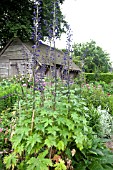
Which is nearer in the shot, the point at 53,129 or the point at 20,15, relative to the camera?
the point at 53,129

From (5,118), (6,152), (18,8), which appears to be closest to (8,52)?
(18,8)

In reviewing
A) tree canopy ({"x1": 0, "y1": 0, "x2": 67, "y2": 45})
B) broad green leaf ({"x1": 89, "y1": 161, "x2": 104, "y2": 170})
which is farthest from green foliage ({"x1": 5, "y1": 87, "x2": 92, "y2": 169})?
tree canopy ({"x1": 0, "y1": 0, "x2": 67, "y2": 45})

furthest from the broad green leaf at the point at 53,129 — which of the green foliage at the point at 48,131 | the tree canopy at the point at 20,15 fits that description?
the tree canopy at the point at 20,15

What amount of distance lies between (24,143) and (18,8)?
15000mm

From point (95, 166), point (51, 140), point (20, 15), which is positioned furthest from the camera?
point (20, 15)

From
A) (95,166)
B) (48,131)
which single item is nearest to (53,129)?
(48,131)

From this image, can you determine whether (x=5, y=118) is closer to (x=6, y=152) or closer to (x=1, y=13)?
(x=6, y=152)

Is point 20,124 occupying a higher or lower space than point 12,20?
lower

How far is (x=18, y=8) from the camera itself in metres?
15.7

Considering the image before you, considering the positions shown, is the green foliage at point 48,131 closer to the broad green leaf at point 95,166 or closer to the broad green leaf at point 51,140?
the broad green leaf at point 51,140

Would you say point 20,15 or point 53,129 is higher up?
point 20,15

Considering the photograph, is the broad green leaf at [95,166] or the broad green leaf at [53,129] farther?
the broad green leaf at [95,166]

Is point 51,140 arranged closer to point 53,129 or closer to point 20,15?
point 53,129

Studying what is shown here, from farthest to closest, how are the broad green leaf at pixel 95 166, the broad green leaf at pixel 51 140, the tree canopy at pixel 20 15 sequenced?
the tree canopy at pixel 20 15 < the broad green leaf at pixel 95 166 < the broad green leaf at pixel 51 140
